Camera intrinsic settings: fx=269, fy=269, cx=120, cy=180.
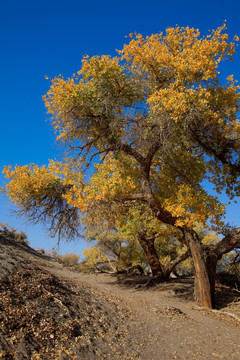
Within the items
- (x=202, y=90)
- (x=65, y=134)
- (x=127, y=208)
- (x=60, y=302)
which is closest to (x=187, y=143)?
(x=202, y=90)

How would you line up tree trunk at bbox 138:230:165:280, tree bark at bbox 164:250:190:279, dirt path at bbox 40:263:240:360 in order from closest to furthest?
dirt path at bbox 40:263:240:360 < tree bark at bbox 164:250:190:279 < tree trunk at bbox 138:230:165:280

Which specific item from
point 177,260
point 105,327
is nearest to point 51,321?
point 105,327

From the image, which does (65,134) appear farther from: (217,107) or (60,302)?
(60,302)

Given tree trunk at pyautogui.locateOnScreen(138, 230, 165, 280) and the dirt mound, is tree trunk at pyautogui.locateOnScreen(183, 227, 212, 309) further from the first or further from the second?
tree trunk at pyautogui.locateOnScreen(138, 230, 165, 280)

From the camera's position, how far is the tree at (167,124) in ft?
32.4

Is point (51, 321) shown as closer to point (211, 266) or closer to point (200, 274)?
point (200, 274)

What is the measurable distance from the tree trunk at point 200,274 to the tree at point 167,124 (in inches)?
1.5

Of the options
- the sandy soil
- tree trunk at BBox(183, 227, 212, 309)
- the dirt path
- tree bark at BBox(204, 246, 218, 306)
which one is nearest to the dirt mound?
the sandy soil

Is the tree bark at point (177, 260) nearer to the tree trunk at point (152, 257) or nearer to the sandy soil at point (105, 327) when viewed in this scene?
the tree trunk at point (152, 257)

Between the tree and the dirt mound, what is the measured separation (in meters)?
3.07

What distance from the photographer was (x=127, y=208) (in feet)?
41.8

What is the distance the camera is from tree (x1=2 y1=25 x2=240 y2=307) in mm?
9883

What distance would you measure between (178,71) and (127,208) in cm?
629

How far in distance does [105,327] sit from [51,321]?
1.62 meters
